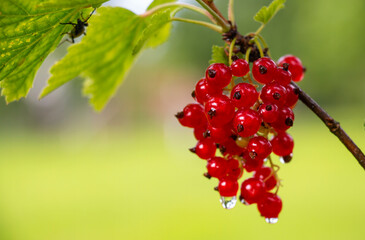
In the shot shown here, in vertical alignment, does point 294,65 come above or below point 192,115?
above

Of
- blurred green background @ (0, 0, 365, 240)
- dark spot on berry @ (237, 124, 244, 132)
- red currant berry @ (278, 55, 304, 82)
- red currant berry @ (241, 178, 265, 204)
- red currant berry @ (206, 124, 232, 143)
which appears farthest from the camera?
blurred green background @ (0, 0, 365, 240)

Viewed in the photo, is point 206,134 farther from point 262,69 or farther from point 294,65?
point 294,65

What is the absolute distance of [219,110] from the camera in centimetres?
103

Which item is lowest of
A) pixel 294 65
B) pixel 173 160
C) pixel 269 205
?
pixel 269 205

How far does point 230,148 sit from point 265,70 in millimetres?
276

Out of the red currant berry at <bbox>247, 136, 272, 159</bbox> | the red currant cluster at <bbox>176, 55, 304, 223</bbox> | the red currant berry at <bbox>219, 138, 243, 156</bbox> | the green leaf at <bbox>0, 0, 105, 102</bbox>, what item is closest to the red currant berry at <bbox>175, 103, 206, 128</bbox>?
the red currant cluster at <bbox>176, 55, 304, 223</bbox>

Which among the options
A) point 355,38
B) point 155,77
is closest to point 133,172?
point 355,38

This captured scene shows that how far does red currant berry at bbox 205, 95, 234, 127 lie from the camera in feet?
3.34

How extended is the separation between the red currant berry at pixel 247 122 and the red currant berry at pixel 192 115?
0.20 m

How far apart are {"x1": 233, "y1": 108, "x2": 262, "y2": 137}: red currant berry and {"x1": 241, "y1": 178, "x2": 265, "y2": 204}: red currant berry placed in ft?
0.91

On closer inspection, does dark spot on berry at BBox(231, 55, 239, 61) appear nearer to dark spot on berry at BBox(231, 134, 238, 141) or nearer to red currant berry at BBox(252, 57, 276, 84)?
red currant berry at BBox(252, 57, 276, 84)

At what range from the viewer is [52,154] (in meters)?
28.3

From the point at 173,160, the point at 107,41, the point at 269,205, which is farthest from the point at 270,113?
the point at 173,160

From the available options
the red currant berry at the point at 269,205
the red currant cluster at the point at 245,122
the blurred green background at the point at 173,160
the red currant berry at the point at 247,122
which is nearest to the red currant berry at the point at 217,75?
the red currant cluster at the point at 245,122
